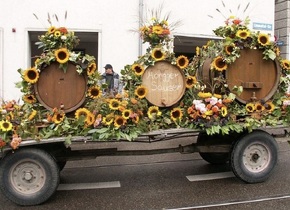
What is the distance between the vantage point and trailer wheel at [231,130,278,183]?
5.01 meters

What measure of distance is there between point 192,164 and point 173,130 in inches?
70.9

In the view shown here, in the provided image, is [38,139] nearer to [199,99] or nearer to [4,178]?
[4,178]

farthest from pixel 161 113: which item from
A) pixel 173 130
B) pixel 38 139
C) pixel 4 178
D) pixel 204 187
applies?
pixel 4 178

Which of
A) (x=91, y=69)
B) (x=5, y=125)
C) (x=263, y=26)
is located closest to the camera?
(x=5, y=125)

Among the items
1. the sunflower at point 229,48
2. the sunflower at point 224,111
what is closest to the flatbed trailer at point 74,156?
the sunflower at point 224,111

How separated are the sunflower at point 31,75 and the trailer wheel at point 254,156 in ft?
9.06

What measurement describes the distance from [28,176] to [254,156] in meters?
2.97

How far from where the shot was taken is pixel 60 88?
15.4 feet

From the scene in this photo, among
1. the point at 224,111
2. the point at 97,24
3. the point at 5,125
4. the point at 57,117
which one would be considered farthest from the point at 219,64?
the point at 97,24

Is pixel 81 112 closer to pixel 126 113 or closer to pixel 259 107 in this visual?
pixel 126 113

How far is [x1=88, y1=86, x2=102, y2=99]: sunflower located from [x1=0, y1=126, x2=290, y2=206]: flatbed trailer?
2.00 ft

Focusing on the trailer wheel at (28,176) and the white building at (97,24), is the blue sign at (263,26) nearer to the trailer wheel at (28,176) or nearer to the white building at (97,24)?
the white building at (97,24)

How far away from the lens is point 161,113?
194 inches

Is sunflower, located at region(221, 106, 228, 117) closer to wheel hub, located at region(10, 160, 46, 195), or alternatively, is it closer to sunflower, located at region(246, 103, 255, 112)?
sunflower, located at region(246, 103, 255, 112)
